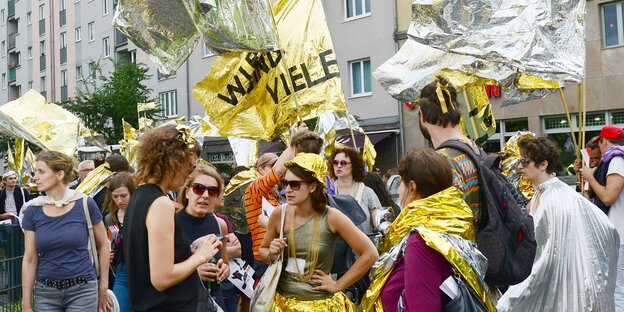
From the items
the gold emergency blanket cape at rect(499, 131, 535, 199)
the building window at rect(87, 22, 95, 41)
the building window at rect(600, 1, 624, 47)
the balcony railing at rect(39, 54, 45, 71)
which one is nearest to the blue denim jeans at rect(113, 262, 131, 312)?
the gold emergency blanket cape at rect(499, 131, 535, 199)

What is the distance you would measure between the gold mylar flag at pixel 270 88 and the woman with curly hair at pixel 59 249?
84.2 inches

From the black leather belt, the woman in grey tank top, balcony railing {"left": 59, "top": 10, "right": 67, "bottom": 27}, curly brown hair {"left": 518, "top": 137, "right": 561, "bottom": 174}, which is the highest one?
balcony railing {"left": 59, "top": 10, "right": 67, "bottom": 27}

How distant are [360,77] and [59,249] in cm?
2258

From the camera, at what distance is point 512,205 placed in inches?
144

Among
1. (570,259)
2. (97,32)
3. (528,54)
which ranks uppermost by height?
(97,32)

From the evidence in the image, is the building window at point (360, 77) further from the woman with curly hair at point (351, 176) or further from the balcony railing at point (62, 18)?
the balcony railing at point (62, 18)

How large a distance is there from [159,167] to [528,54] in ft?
11.6

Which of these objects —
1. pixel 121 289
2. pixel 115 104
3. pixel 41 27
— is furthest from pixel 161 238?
pixel 41 27

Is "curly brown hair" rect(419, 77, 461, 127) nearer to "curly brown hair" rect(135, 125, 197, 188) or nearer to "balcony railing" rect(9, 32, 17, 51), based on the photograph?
"curly brown hair" rect(135, 125, 197, 188)

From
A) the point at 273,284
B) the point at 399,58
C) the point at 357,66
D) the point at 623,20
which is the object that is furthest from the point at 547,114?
the point at 273,284

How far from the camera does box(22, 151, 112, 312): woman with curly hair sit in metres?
5.09

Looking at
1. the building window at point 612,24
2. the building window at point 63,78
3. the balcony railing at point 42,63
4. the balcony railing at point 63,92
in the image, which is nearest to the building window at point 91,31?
the building window at point 63,78

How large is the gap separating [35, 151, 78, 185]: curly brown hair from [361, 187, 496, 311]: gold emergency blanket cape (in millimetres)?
2926

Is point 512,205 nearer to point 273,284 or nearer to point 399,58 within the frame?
point 273,284
